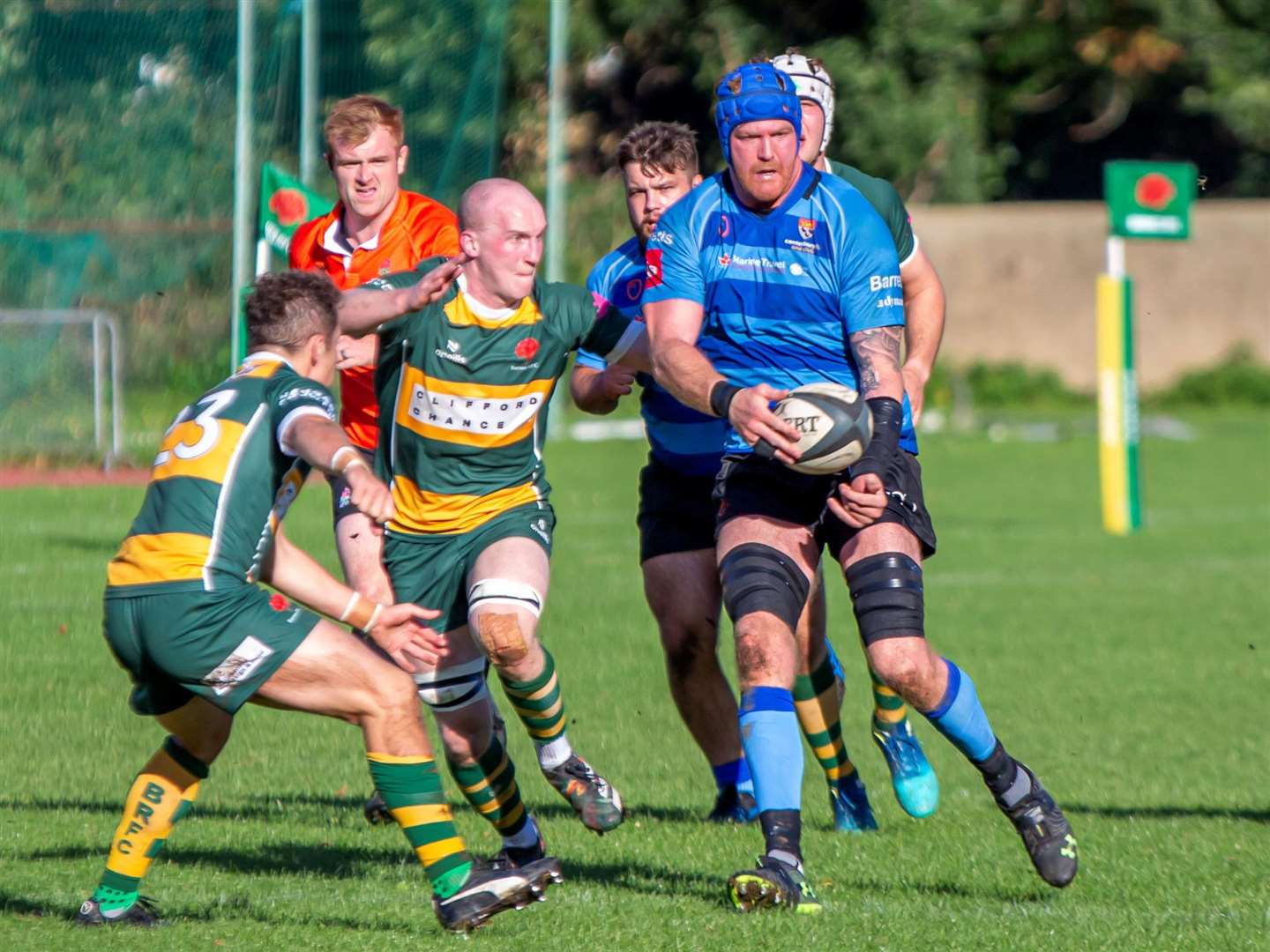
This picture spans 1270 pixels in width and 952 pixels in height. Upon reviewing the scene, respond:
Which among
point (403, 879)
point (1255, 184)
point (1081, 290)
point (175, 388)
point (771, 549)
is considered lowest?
point (403, 879)

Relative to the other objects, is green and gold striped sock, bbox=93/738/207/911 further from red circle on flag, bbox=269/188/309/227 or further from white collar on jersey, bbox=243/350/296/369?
red circle on flag, bbox=269/188/309/227

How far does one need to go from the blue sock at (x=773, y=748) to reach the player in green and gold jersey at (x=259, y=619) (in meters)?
0.67

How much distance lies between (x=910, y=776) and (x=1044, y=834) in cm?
66

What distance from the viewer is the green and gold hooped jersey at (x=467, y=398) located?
630cm

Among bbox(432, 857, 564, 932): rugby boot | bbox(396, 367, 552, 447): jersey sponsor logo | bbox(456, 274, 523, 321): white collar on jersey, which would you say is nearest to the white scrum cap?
bbox(456, 274, 523, 321): white collar on jersey

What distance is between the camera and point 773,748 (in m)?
5.59

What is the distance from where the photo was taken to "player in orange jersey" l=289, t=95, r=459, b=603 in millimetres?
6871

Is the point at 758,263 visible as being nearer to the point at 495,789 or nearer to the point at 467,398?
the point at 467,398

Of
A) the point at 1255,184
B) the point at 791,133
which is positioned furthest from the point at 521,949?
the point at 1255,184

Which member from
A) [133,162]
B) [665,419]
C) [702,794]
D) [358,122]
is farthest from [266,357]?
[133,162]

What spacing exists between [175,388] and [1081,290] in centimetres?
1922

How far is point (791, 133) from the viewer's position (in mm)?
5879

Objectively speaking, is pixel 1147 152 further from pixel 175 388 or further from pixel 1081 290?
pixel 175 388

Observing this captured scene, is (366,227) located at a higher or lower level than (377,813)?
higher
